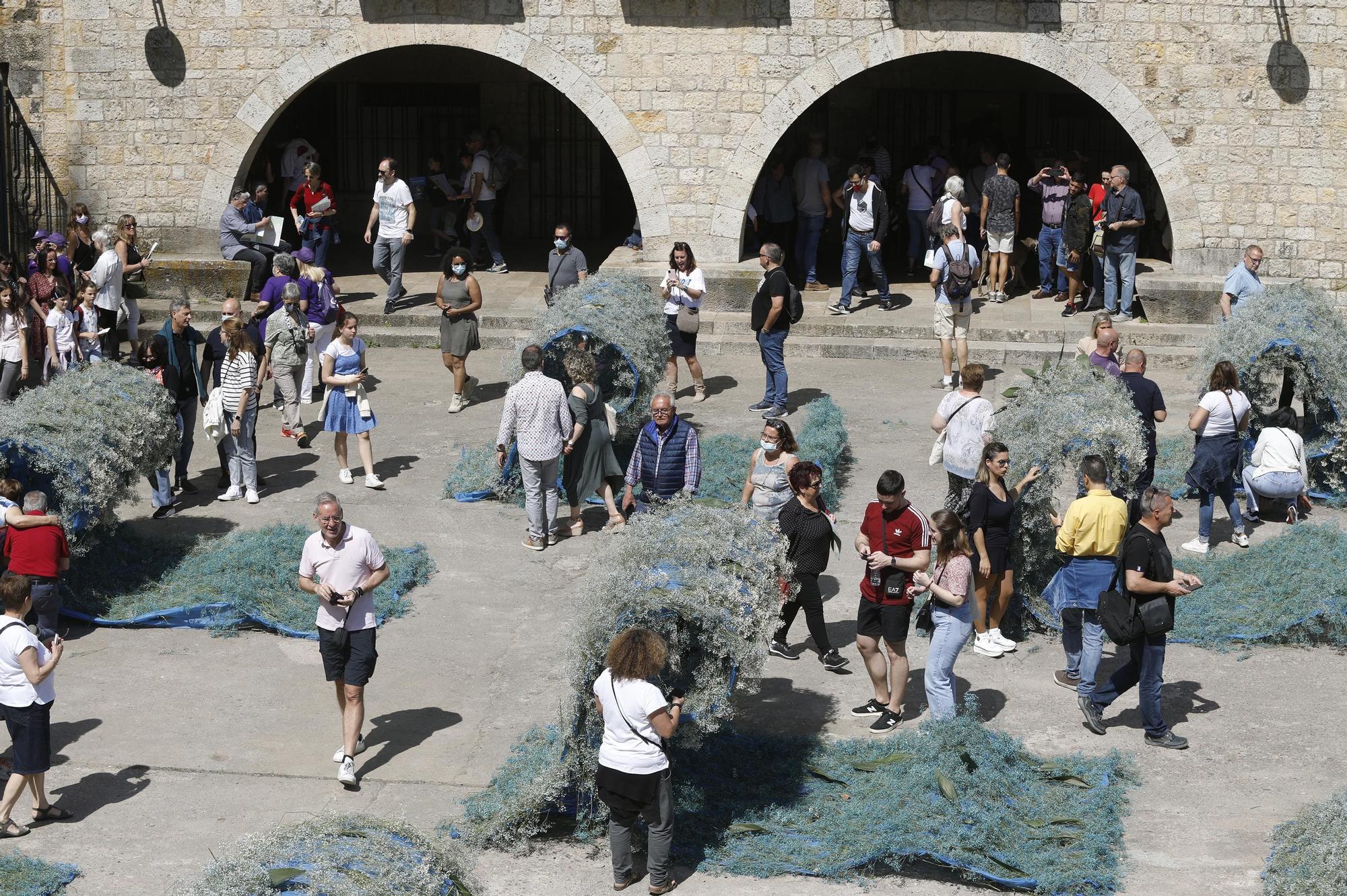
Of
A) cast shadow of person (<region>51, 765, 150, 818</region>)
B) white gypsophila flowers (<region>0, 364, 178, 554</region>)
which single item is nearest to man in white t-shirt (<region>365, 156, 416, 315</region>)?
white gypsophila flowers (<region>0, 364, 178, 554</region>)

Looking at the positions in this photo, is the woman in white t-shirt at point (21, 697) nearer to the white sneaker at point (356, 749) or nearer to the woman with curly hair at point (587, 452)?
the white sneaker at point (356, 749)

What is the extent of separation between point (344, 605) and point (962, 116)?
1519cm

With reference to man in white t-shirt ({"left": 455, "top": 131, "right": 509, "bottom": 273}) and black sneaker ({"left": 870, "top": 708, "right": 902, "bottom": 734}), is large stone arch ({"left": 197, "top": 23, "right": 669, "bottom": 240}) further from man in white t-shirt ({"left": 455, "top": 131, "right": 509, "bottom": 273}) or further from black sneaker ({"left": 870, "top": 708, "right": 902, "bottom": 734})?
black sneaker ({"left": 870, "top": 708, "right": 902, "bottom": 734})

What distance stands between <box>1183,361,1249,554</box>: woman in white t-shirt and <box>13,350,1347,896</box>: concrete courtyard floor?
28 centimetres

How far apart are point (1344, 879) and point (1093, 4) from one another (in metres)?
12.2

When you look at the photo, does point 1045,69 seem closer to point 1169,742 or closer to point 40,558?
point 1169,742

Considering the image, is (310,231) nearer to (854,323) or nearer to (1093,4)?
Answer: (854,323)

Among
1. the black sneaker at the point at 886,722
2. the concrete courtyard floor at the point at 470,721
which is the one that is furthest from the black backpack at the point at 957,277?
the black sneaker at the point at 886,722

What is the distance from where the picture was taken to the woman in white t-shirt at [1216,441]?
1127cm

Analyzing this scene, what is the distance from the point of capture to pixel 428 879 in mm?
5695

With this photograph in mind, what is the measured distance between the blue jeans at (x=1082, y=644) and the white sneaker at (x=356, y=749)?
3.90 meters

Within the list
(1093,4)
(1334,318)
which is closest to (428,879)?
Result: (1334,318)

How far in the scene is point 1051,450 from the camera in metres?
9.62

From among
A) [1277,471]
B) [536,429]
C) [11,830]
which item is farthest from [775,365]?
[11,830]
